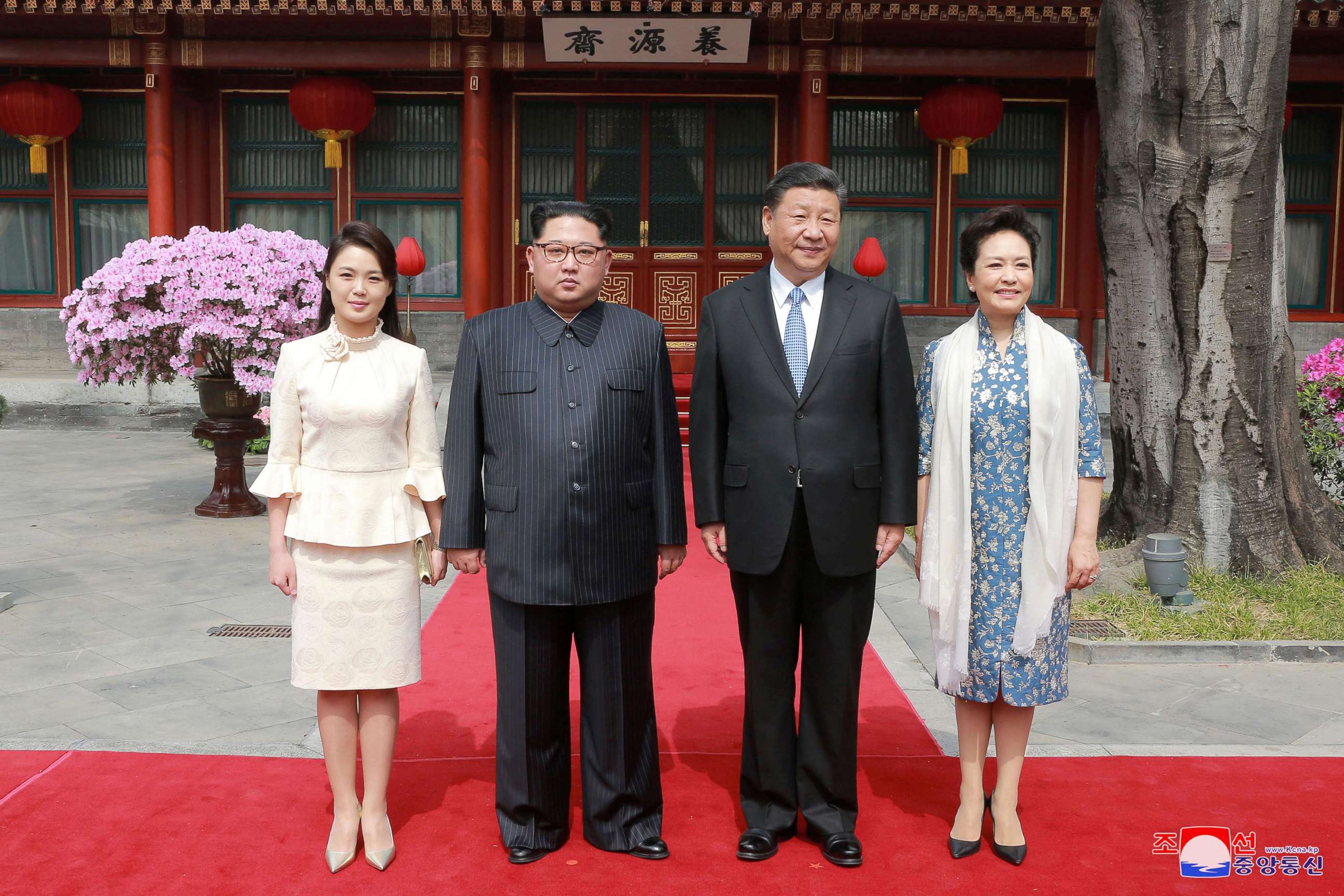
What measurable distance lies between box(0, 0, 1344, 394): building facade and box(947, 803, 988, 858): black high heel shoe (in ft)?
28.6

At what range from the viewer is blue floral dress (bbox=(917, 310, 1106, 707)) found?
3.07 metres

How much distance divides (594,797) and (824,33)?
913 cm

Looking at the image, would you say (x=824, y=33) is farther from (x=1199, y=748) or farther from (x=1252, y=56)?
(x=1199, y=748)

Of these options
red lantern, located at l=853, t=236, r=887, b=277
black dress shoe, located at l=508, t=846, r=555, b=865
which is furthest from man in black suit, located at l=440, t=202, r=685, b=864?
red lantern, located at l=853, t=236, r=887, b=277

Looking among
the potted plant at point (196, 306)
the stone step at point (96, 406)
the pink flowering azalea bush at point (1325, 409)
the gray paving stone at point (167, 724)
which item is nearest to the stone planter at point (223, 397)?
the potted plant at point (196, 306)

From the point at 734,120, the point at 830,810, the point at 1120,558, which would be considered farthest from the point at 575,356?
the point at 734,120

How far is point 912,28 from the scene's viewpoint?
11.1 m

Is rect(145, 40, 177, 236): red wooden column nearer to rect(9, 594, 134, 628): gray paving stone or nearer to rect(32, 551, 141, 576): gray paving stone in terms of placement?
rect(32, 551, 141, 576): gray paving stone

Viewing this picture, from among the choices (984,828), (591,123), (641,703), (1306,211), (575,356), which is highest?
(591,123)

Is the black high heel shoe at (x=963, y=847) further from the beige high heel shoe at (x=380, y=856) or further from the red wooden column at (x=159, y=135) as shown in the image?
the red wooden column at (x=159, y=135)

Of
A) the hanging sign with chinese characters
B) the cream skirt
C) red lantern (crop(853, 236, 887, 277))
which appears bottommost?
the cream skirt

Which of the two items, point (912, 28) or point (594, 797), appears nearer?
point (594, 797)

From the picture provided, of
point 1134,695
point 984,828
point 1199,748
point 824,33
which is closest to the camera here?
point 984,828

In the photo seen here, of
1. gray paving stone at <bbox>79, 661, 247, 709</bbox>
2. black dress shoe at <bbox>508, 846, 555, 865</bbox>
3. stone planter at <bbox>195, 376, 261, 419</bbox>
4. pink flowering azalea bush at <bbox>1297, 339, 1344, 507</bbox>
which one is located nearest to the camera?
black dress shoe at <bbox>508, 846, 555, 865</bbox>
